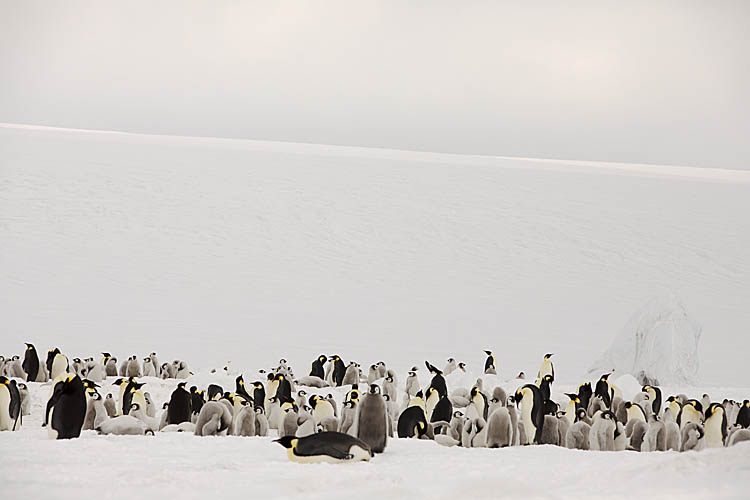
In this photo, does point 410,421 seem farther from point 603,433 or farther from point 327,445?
point 327,445

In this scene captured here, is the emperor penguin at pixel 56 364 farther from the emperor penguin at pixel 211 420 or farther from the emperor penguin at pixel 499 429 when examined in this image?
the emperor penguin at pixel 499 429

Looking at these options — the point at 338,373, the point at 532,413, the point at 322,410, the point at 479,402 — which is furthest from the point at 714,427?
the point at 338,373

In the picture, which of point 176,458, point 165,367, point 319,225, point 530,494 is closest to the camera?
point 530,494

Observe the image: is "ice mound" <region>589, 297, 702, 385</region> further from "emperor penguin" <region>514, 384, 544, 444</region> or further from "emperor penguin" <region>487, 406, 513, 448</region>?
Result: "emperor penguin" <region>487, 406, 513, 448</region>

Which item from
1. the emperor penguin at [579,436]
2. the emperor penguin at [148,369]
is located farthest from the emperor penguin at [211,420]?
the emperor penguin at [148,369]

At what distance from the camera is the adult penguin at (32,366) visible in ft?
23.3

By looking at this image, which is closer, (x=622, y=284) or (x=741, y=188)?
(x=622, y=284)

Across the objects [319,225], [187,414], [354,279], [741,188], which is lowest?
[187,414]

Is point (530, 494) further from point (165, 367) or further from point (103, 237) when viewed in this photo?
point (103, 237)

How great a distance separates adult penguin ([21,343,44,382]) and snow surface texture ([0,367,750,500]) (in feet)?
11.9

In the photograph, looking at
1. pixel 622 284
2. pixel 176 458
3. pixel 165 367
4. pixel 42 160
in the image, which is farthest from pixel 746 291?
pixel 42 160

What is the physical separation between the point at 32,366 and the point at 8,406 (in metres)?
2.76

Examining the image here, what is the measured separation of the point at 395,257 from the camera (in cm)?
1616

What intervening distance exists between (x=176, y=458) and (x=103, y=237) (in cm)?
1380
